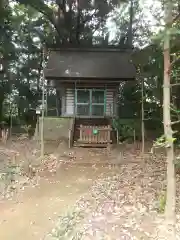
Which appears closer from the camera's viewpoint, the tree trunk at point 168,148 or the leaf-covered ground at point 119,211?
the leaf-covered ground at point 119,211

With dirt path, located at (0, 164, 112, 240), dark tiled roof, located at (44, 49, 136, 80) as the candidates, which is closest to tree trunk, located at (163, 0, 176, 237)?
dirt path, located at (0, 164, 112, 240)

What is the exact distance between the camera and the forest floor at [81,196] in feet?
19.4

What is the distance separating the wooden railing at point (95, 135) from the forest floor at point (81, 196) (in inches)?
68.3

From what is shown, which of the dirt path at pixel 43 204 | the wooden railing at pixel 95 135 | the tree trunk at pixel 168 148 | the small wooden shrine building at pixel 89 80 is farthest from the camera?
the small wooden shrine building at pixel 89 80

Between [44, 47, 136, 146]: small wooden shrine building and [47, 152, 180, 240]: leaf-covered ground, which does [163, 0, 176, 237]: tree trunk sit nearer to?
[47, 152, 180, 240]: leaf-covered ground

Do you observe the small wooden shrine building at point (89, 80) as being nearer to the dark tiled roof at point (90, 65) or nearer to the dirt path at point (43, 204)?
the dark tiled roof at point (90, 65)

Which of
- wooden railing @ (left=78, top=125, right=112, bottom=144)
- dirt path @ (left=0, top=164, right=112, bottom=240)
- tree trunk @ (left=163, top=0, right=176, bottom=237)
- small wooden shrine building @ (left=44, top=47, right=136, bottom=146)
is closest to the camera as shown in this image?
tree trunk @ (left=163, top=0, right=176, bottom=237)

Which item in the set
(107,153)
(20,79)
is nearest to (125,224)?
(107,153)

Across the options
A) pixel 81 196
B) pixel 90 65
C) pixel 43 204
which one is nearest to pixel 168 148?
pixel 81 196

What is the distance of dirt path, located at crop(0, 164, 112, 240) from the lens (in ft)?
20.0

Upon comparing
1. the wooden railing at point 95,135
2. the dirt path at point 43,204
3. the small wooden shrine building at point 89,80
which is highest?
the small wooden shrine building at point 89,80

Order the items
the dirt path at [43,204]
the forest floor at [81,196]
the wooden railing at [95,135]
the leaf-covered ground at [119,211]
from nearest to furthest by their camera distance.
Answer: the leaf-covered ground at [119,211] → the forest floor at [81,196] → the dirt path at [43,204] → the wooden railing at [95,135]

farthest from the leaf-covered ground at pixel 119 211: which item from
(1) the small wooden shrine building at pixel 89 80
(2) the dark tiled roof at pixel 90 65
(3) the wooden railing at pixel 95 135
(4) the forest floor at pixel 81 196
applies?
(2) the dark tiled roof at pixel 90 65

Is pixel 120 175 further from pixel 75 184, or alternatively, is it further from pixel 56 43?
pixel 56 43
